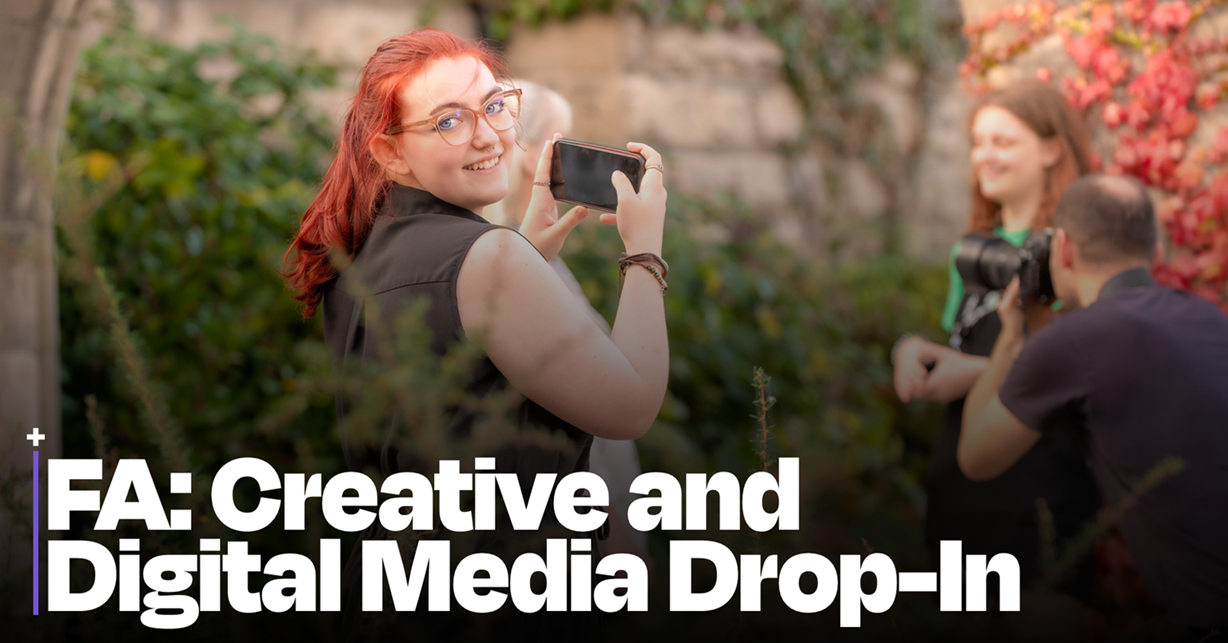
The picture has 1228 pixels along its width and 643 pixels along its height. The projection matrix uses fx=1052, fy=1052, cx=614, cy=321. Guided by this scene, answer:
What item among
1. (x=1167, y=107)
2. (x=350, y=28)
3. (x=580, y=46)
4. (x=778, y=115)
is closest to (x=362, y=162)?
(x=1167, y=107)

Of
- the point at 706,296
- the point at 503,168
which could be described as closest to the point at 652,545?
the point at 706,296

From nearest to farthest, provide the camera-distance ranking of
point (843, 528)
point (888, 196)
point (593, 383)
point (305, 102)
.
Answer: point (593, 383) < point (843, 528) < point (305, 102) < point (888, 196)

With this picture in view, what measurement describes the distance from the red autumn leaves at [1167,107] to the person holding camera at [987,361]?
0.74 ft


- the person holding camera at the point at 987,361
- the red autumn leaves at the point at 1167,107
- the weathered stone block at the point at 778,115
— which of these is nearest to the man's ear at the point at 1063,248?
the person holding camera at the point at 987,361

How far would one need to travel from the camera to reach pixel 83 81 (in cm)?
359

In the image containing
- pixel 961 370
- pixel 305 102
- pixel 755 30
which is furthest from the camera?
pixel 755 30

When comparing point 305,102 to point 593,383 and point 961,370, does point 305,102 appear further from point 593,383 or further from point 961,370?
point 593,383

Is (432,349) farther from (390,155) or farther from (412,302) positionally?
(390,155)

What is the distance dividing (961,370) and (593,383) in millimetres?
1419

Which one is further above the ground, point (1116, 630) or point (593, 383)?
point (593, 383)

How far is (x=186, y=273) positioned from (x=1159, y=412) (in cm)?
Answer: 288

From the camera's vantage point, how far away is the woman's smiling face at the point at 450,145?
1.48m

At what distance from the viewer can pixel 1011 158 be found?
8.40 feet

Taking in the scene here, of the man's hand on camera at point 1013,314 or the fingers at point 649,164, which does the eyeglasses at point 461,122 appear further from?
the man's hand on camera at point 1013,314
